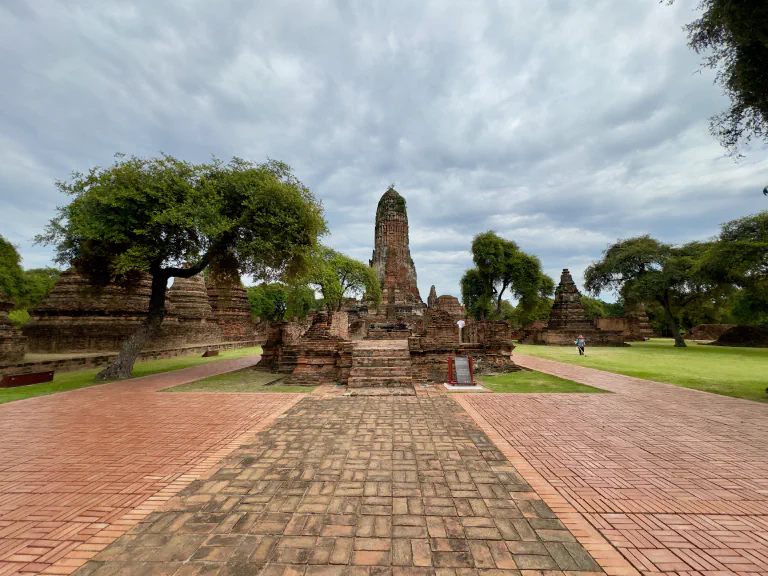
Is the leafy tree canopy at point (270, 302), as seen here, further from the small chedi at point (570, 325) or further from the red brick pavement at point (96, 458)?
the red brick pavement at point (96, 458)

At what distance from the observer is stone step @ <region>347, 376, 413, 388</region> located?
912cm

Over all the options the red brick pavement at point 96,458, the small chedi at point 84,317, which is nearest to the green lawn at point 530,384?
the red brick pavement at point 96,458

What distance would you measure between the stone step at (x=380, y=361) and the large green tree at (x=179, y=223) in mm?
4229

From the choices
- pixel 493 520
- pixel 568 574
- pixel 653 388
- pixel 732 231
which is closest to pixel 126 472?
pixel 493 520

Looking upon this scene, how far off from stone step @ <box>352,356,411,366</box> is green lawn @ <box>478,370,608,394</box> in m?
2.53

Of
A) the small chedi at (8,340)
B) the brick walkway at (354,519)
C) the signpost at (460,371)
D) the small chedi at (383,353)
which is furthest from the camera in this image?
the small chedi at (8,340)

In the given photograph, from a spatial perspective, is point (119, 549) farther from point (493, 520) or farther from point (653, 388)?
point (653, 388)

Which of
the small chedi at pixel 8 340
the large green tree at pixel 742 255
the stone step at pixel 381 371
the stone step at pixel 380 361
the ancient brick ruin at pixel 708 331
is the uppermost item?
the large green tree at pixel 742 255

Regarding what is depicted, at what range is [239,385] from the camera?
9.38 metres

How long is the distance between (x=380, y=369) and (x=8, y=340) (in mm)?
13017

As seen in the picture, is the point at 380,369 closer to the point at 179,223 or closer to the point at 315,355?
the point at 315,355

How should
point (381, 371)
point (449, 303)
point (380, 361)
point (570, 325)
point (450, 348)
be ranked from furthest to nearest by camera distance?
point (449, 303) → point (570, 325) → point (450, 348) → point (380, 361) → point (381, 371)

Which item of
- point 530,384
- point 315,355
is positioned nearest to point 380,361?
point 315,355

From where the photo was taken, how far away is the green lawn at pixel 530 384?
329 inches
